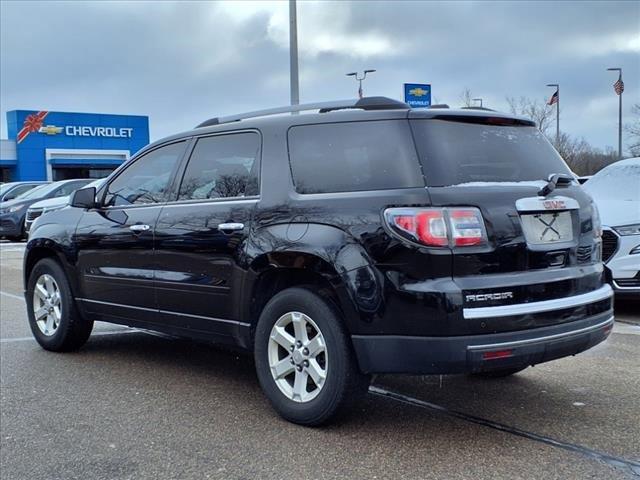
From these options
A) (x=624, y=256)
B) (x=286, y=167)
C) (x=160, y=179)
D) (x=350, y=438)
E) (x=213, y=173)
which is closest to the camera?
(x=350, y=438)

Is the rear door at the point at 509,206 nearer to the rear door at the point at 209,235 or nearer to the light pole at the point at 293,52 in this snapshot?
the rear door at the point at 209,235

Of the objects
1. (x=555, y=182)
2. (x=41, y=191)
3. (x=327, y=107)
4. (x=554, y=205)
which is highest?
(x=327, y=107)

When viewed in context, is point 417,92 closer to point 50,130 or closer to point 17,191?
point 17,191

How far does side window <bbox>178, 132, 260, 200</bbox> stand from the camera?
15.5 ft

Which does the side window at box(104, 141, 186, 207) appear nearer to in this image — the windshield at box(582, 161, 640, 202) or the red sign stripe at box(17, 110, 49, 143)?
the windshield at box(582, 161, 640, 202)

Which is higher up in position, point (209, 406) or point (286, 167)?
point (286, 167)

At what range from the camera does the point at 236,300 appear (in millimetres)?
4605

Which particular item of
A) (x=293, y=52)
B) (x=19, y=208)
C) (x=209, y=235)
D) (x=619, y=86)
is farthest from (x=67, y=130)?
(x=209, y=235)

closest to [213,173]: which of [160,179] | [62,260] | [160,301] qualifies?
[160,179]

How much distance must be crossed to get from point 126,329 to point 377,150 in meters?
4.45

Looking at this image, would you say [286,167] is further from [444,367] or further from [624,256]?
[624,256]

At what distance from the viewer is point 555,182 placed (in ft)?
13.7

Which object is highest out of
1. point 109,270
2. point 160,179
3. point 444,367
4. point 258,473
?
point 160,179

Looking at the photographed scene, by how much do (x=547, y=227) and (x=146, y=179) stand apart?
10.1ft
